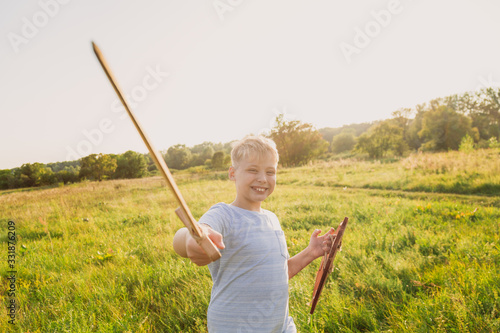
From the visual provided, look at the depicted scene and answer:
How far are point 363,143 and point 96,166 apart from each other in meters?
33.4

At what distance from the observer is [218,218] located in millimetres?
1522

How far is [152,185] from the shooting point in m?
16.4

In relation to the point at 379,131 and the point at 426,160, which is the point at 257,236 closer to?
the point at 426,160

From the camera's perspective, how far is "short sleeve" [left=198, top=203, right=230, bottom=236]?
1.46 metres

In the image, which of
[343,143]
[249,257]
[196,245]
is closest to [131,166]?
[249,257]

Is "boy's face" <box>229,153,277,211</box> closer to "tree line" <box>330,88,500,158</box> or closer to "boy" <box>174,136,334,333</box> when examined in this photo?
"boy" <box>174,136,334,333</box>

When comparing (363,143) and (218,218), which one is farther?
(363,143)

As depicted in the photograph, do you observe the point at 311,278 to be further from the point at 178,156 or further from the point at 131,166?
the point at 178,156

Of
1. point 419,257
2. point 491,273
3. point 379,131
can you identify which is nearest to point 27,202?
point 419,257

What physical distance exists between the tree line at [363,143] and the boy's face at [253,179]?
52.7 ft

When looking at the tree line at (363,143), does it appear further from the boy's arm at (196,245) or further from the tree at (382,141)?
the boy's arm at (196,245)

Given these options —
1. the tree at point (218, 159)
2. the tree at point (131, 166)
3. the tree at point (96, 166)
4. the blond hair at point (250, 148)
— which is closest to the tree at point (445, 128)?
the tree at point (218, 159)


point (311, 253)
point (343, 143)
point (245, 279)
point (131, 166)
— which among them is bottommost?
point (343, 143)

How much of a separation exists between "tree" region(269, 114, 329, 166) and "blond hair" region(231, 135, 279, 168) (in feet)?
125
